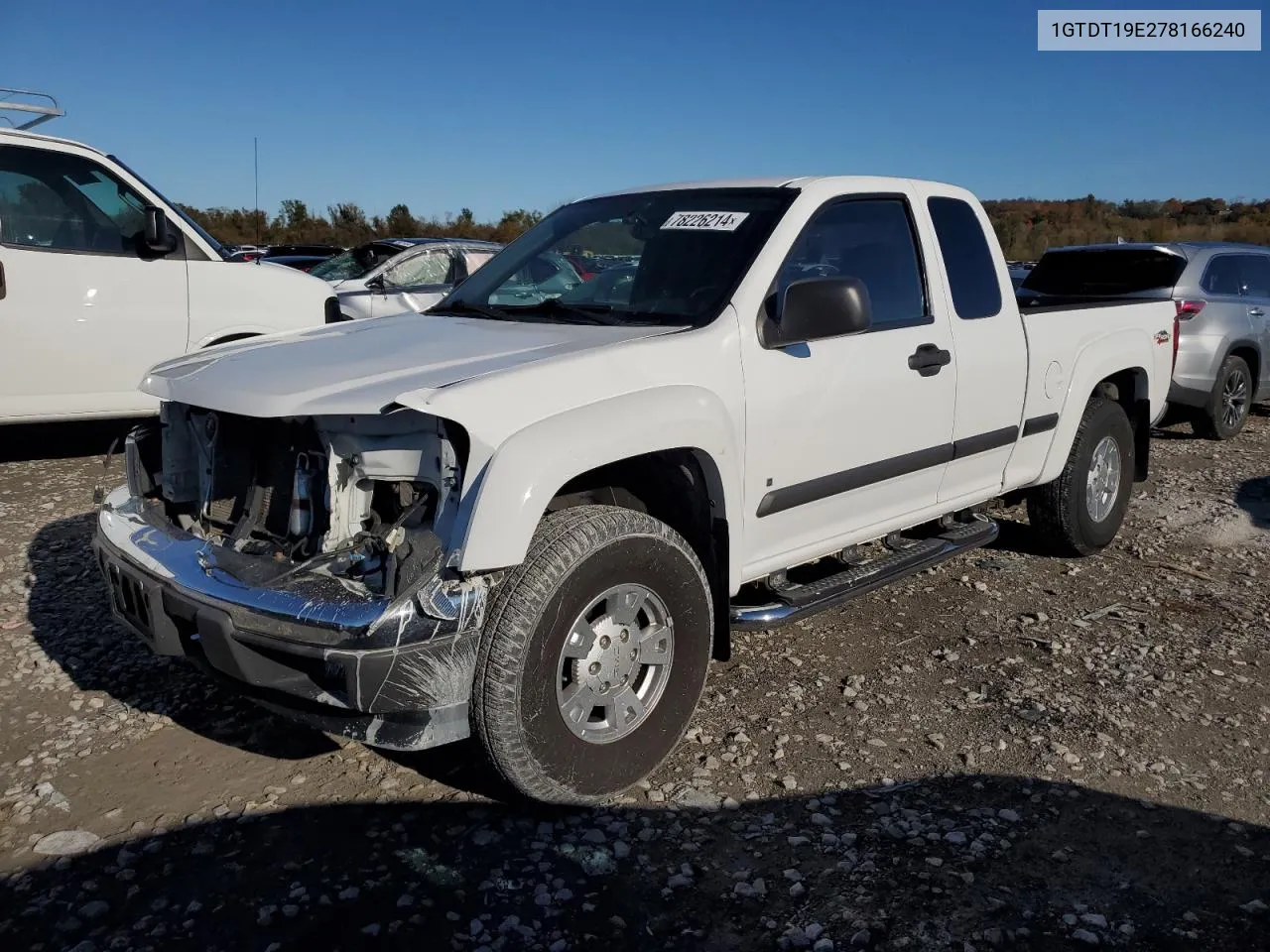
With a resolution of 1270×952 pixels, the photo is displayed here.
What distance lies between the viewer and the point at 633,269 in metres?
3.95

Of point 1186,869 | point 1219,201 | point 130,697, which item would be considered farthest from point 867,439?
point 1219,201

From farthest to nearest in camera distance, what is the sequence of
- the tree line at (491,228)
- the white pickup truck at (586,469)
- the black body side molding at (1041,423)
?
the tree line at (491,228), the black body side molding at (1041,423), the white pickup truck at (586,469)

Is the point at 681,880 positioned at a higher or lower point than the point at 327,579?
lower

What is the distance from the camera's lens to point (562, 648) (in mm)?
2832

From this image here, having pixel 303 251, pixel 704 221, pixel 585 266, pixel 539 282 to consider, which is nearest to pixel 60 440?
pixel 539 282

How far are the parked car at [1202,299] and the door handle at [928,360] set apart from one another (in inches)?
204

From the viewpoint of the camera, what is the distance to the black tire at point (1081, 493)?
5188mm

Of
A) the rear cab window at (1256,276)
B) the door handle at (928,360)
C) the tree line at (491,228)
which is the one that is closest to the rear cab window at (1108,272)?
the rear cab window at (1256,276)

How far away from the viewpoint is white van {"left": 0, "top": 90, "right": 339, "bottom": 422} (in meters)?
6.27

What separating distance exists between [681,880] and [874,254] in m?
2.55

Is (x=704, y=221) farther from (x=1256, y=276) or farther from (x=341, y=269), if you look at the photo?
(x=341, y=269)

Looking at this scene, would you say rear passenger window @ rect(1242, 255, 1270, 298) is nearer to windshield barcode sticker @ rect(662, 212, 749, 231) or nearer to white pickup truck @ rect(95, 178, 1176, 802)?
white pickup truck @ rect(95, 178, 1176, 802)

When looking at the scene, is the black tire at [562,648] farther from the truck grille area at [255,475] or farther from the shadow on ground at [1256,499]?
the shadow on ground at [1256,499]

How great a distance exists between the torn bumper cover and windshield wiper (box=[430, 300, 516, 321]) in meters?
1.50
